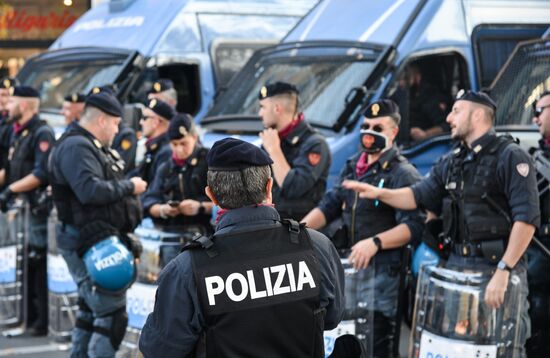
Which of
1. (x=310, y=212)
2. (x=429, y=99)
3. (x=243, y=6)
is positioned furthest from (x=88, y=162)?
(x=243, y=6)

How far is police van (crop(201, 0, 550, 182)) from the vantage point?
8.33 metres

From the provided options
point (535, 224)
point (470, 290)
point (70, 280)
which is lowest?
point (70, 280)

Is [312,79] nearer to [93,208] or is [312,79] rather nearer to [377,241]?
[93,208]

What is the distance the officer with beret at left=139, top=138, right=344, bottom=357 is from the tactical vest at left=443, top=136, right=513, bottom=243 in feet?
7.10

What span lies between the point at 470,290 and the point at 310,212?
56.8 inches

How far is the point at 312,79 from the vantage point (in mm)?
8953

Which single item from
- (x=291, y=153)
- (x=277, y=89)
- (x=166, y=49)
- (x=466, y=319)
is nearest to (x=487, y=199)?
(x=466, y=319)

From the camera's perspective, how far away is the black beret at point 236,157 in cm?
367

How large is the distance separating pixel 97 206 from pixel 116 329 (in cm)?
79

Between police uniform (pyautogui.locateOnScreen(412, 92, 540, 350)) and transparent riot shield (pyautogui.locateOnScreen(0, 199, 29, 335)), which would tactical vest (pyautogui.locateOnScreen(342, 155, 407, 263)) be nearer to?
police uniform (pyautogui.locateOnScreen(412, 92, 540, 350))

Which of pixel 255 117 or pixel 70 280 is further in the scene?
pixel 255 117

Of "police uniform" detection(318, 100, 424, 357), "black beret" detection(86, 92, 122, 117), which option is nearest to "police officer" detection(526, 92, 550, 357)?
"police uniform" detection(318, 100, 424, 357)

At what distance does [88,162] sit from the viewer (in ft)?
22.3

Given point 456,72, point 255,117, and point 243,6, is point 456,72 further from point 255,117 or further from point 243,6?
point 243,6
